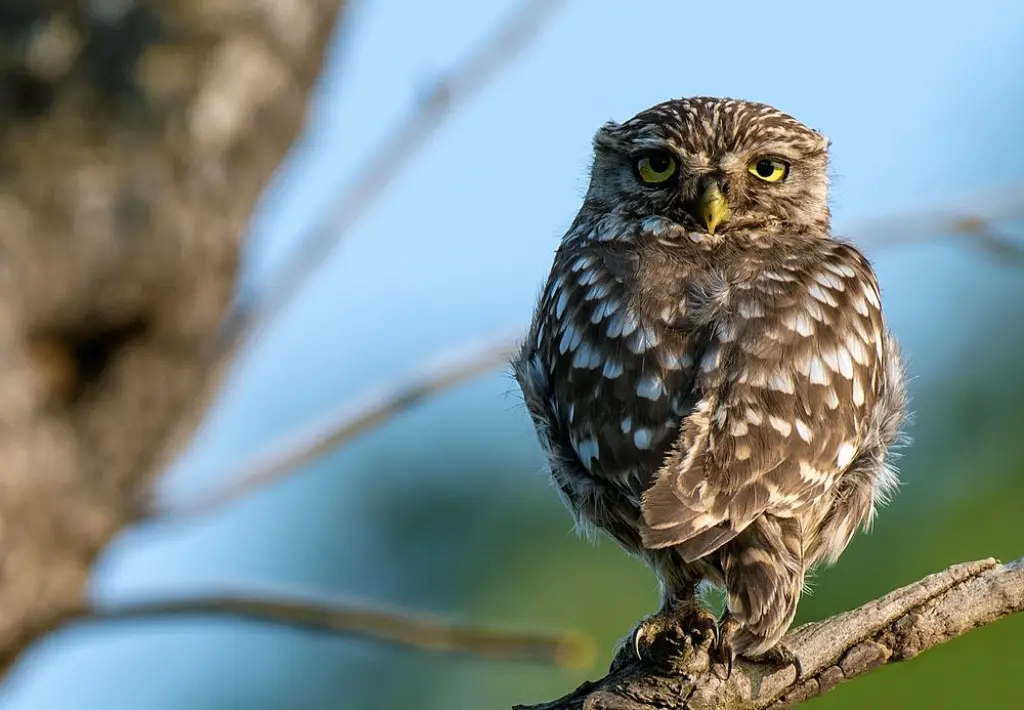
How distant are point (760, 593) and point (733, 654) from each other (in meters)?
0.19

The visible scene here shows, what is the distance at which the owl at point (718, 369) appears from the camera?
3.62 metres

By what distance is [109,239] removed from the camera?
2.37 m

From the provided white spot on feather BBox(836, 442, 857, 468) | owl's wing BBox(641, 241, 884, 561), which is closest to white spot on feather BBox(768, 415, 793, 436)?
owl's wing BBox(641, 241, 884, 561)

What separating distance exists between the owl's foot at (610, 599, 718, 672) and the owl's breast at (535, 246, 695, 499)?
38cm

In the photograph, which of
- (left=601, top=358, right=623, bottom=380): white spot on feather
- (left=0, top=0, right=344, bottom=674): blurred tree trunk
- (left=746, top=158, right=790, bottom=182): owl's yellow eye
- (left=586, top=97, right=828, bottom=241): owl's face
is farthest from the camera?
(left=746, top=158, right=790, bottom=182): owl's yellow eye

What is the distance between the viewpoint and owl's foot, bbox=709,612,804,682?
11.4ft

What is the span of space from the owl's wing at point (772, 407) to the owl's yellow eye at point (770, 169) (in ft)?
1.64

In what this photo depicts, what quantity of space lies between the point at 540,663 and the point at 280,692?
1187 centimetres

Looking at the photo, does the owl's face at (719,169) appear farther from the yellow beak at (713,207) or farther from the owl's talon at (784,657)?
the owl's talon at (784,657)

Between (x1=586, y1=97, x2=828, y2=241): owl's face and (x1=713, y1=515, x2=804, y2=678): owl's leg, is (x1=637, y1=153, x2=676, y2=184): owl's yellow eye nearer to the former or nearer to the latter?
(x1=586, y1=97, x2=828, y2=241): owl's face

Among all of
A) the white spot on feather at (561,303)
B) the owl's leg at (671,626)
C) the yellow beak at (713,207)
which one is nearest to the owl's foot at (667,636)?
the owl's leg at (671,626)

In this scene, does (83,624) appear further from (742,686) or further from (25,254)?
(742,686)

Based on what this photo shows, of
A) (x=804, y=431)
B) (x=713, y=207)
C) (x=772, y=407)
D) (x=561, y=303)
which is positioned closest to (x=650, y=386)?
(x=772, y=407)

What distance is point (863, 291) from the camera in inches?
184
